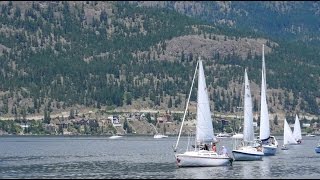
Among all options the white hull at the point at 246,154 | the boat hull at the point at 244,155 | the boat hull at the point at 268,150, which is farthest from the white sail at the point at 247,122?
the boat hull at the point at 268,150

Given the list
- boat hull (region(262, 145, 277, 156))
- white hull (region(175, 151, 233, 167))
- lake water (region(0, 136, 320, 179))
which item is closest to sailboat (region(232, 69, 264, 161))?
lake water (region(0, 136, 320, 179))

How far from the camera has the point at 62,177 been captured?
137 meters

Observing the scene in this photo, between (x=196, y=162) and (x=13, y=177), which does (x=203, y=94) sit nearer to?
(x=196, y=162)

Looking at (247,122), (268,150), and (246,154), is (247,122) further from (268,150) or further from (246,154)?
(268,150)

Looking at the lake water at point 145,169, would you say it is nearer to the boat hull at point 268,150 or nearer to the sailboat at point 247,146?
the sailboat at point 247,146

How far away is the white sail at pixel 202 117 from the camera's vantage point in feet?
497

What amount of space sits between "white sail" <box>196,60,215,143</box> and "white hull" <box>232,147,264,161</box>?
19.3 meters

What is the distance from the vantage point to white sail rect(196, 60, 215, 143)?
152 m

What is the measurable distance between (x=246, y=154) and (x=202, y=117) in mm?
21296

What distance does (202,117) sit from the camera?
152625mm

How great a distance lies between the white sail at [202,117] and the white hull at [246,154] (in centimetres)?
1925

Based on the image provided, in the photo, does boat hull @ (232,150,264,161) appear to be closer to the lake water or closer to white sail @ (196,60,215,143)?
the lake water

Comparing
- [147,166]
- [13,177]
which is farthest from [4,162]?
[13,177]

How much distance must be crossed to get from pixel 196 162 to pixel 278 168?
48.1 ft
